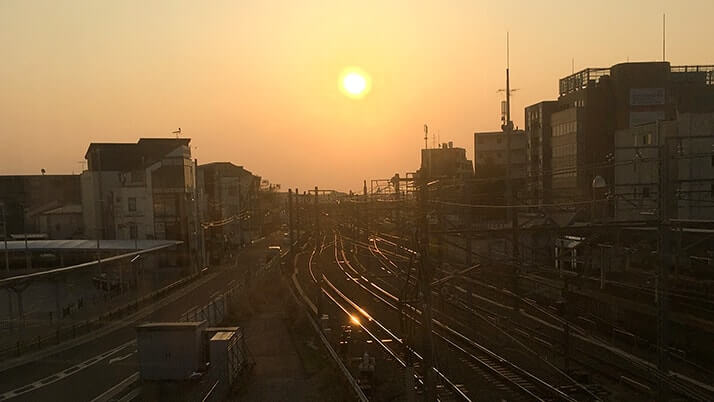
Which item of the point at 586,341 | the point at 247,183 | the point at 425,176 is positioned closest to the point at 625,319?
the point at 586,341

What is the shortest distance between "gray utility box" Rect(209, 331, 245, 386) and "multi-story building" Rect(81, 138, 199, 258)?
414 inches

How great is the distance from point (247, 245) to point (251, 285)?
57.4ft

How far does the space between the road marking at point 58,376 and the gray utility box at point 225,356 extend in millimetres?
2301

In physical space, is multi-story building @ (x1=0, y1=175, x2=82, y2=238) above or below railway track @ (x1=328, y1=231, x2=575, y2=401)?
above

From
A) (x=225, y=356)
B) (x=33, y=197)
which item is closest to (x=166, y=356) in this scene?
(x=225, y=356)

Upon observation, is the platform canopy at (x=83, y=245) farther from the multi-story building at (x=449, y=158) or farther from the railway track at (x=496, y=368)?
the multi-story building at (x=449, y=158)

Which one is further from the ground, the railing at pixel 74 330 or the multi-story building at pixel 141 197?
the multi-story building at pixel 141 197

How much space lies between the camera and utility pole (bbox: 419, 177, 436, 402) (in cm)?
509

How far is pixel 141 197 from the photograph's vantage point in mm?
17797

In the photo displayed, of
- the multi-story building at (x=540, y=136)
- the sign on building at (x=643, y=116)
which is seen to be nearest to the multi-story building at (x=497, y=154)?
the multi-story building at (x=540, y=136)

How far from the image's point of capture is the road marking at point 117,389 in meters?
7.28

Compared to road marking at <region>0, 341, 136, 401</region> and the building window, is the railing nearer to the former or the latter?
road marking at <region>0, 341, 136, 401</region>

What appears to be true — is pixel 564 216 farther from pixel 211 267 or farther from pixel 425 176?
pixel 211 267

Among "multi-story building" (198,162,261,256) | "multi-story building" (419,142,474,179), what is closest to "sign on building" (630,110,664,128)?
"multi-story building" (419,142,474,179)
